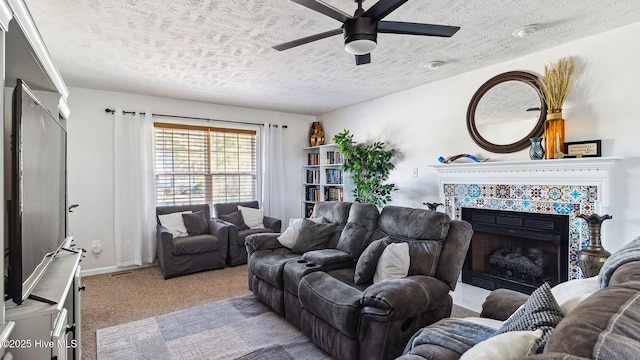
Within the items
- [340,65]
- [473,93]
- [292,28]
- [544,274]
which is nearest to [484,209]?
[544,274]

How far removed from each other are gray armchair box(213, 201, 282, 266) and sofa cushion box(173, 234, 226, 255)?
0.23 m

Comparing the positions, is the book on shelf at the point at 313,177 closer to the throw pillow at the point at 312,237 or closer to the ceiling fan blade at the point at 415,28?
the throw pillow at the point at 312,237

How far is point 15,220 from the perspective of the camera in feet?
3.41

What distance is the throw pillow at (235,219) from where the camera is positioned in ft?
15.7

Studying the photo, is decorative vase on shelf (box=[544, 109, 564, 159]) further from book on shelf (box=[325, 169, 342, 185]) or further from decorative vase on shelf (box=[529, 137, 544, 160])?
book on shelf (box=[325, 169, 342, 185])

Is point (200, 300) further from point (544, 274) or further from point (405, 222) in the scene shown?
point (544, 274)

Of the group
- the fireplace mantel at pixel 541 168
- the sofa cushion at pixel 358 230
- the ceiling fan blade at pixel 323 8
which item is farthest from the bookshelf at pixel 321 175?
the ceiling fan blade at pixel 323 8

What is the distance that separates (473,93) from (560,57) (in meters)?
0.83

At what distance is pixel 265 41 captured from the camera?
2.68m

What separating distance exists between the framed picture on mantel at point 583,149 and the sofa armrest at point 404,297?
6.07 feet

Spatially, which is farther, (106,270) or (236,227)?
(236,227)

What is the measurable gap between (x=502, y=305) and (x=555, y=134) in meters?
1.91

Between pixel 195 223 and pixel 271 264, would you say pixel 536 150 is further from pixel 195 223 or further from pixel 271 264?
pixel 195 223

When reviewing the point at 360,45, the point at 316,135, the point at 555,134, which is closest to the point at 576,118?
the point at 555,134
